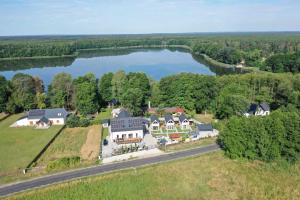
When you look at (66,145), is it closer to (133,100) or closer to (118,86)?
(133,100)

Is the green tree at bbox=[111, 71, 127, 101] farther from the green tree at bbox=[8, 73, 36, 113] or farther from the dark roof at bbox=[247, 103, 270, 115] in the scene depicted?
the dark roof at bbox=[247, 103, 270, 115]

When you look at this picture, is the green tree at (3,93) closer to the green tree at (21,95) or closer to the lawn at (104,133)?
the green tree at (21,95)

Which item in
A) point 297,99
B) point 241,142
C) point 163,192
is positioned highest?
point 297,99

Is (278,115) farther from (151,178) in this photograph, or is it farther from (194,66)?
(194,66)

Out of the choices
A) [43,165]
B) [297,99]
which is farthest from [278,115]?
[43,165]

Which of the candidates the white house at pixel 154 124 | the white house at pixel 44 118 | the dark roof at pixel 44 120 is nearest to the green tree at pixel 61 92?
the white house at pixel 44 118

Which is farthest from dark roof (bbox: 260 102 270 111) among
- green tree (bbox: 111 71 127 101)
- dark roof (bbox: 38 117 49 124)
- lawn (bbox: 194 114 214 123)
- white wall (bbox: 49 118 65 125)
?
dark roof (bbox: 38 117 49 124)
